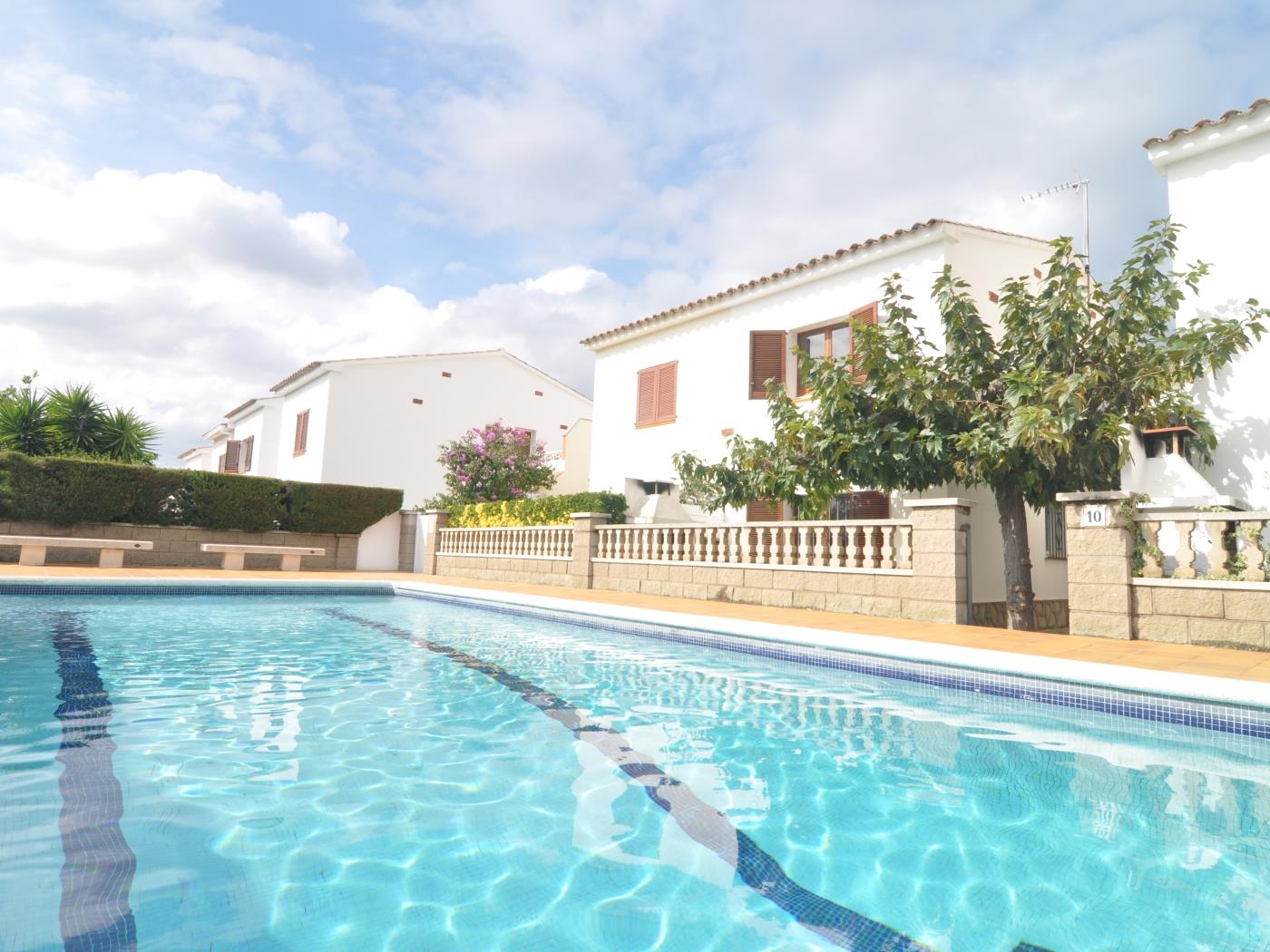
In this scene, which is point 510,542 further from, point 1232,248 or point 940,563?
point 1232,248

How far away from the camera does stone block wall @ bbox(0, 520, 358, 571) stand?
16250mm

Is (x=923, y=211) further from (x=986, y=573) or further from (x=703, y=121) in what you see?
(x=986, y=573)

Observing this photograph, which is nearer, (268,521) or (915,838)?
(915,838)

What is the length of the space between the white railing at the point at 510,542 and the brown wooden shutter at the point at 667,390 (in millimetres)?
3424

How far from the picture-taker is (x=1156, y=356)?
858 centimetres

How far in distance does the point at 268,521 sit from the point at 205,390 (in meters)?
22.2

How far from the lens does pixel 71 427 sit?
718 inches

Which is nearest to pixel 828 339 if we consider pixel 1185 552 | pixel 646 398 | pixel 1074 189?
pixel 646 398

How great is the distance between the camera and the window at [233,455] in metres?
32.8

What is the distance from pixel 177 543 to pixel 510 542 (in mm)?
8189

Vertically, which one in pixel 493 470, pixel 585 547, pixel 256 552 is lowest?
pixel 256 552

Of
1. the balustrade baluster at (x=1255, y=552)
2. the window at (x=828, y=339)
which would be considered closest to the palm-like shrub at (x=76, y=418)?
the window at (x=828, y=339)

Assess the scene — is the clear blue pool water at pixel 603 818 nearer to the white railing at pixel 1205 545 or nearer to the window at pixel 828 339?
the white railing at pixel 1205 545

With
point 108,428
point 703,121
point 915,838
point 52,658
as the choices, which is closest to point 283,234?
point 108,428
